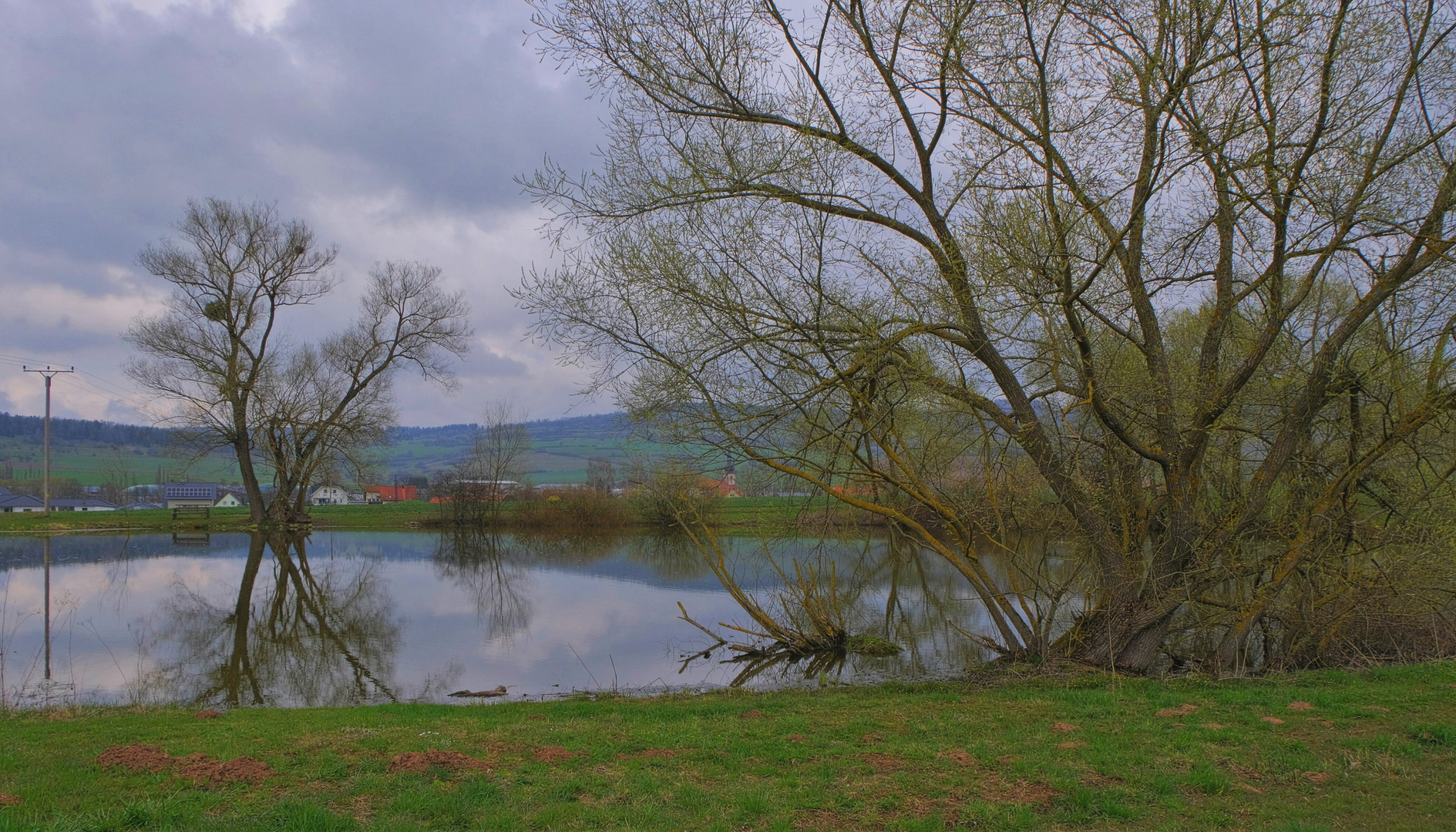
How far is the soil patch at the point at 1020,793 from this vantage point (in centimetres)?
461

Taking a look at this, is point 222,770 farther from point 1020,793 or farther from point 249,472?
point 249,472

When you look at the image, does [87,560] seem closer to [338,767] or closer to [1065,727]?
[338,767]

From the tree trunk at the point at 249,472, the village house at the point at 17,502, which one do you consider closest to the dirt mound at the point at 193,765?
the tree trunk at the point at 249,472

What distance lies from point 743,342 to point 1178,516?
5.15 metres

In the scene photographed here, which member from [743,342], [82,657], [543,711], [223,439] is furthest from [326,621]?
[223,439]

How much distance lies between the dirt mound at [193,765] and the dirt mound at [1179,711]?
21.5 feet

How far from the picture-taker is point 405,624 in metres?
15.8

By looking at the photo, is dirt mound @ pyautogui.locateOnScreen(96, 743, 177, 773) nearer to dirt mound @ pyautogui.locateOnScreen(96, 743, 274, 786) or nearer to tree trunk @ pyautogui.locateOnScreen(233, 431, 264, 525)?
dirt mound @ pyautogui.locateOnScreen(96, 743, 274, 786)

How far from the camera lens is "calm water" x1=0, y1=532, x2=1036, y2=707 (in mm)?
11266

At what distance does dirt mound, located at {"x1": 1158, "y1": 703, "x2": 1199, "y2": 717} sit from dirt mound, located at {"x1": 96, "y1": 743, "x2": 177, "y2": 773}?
7.20m

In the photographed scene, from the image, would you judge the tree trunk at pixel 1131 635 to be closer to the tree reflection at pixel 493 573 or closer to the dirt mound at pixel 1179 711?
the dirt mound at pixel 1179 711

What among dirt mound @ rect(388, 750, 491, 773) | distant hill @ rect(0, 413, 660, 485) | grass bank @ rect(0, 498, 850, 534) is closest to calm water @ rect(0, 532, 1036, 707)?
dirt mound @ rect(388, 750, 491, 773)

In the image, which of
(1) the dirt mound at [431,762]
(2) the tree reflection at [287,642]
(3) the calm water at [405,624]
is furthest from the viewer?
(3) the calm water at [405,624]

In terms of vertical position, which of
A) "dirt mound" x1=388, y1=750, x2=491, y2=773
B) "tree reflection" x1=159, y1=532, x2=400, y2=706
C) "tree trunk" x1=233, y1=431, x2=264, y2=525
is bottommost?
"tree reflection" x1=159, y1=532, x2=400, y2=706
